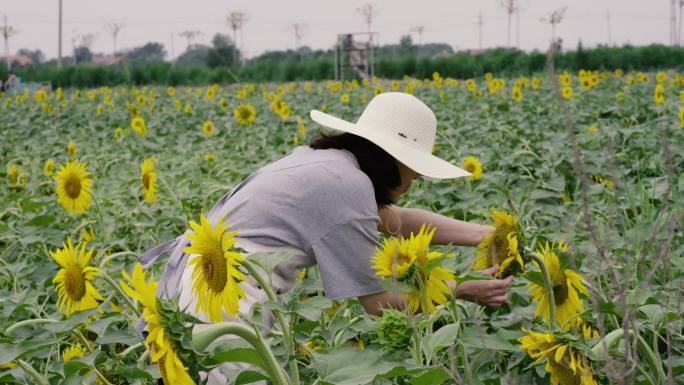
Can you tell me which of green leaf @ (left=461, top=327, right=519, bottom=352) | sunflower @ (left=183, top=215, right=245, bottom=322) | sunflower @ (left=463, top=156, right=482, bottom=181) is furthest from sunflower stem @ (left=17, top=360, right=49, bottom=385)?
sunflower @ (left=463, top=156, right=482, bottom=181)

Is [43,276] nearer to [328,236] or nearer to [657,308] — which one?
[328,236]

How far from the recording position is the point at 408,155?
2082 mm

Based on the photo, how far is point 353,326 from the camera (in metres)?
1.75

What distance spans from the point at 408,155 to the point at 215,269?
86 centimetres

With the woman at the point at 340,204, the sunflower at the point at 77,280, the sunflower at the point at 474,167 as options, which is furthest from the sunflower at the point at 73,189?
the sunflower at the point at 474,167

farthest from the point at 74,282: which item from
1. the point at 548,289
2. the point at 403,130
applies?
the point at 548,289

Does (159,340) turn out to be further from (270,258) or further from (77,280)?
(77,280)

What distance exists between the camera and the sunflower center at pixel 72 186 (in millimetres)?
3170

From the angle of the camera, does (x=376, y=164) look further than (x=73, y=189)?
No

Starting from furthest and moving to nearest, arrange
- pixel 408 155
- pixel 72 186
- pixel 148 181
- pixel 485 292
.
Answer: pixel 148 181
pixel 72 186
pixel 408 155
pixel 485 292

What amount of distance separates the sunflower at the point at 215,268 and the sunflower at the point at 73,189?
6.42 feet

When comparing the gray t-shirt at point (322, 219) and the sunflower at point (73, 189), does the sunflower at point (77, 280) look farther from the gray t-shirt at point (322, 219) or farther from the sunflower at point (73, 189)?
the sunflower at point (73, 189)

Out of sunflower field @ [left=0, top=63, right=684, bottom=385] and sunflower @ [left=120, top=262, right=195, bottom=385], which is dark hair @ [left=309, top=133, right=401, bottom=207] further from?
sunflower @ [left=120, top=262, right=195, bottom=385]

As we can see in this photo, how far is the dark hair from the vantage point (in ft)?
7.01
